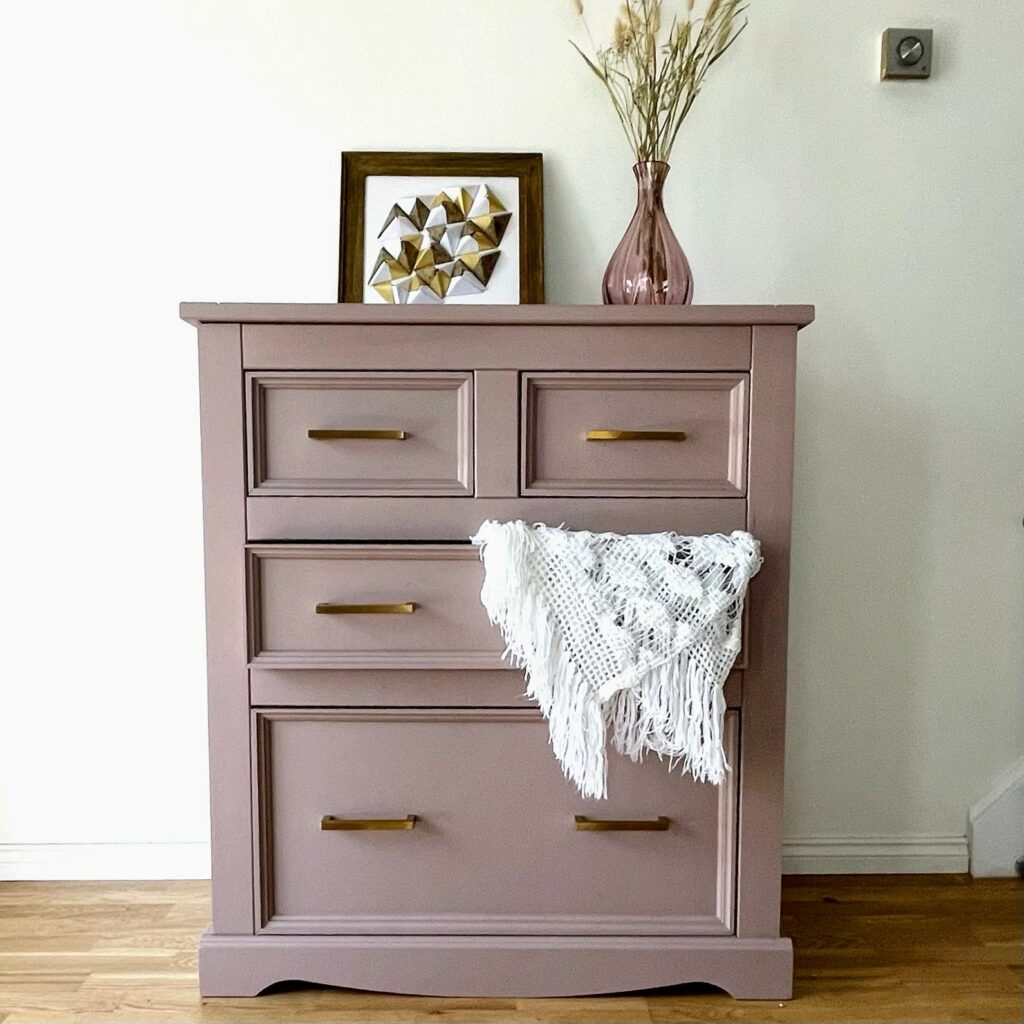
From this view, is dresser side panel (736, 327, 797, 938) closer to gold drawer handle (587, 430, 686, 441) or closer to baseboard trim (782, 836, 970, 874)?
gold drawer handle (587, 430, 686, 441)

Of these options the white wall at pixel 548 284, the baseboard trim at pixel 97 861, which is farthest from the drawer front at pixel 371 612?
the baseboard trim at pixel 97 861

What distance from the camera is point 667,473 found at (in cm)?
132

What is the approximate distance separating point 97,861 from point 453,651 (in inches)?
40.2

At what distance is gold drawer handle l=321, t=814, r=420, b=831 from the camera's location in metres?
1.34

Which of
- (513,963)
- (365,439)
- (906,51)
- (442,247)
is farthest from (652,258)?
(513,963)

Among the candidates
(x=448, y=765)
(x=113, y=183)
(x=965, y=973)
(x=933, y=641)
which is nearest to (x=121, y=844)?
(x=448, y=765)

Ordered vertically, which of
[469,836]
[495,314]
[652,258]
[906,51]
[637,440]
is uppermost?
[906,51]

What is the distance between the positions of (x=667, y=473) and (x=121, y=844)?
1.36m

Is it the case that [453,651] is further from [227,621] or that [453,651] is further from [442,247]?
[442,247]

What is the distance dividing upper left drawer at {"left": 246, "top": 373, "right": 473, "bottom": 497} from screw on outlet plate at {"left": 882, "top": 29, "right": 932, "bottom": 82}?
1.09 meters

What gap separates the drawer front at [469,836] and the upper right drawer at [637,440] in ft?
1.20

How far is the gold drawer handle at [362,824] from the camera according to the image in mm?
1337

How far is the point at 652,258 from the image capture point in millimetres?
1472

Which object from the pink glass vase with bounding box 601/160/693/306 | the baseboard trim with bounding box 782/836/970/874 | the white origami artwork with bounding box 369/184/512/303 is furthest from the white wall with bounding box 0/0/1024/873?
the pink glass vase with bounding box 601/160/693/306
